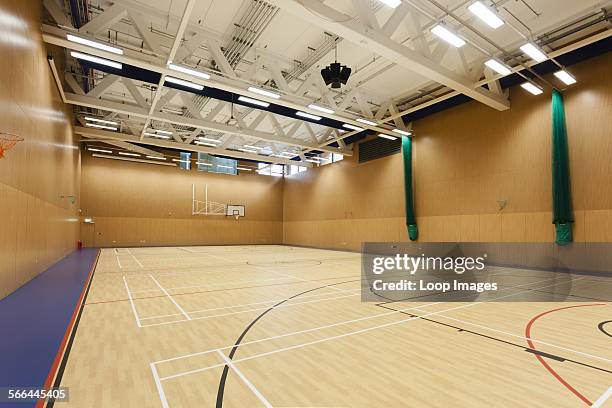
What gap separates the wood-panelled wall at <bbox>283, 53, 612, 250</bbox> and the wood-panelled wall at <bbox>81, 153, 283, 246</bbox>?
10.1 m

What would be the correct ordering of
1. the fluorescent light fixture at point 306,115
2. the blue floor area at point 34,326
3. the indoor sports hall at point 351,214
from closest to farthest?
the blue floor area at point 34,326
the indoor sports hall at point 351,214
the fluorescent light fixture at point 306,115

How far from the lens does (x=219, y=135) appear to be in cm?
2059

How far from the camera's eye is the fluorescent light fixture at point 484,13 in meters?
6.37

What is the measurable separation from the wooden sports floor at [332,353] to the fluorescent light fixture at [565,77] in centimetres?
690

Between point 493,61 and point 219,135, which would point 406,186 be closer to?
point 493,61

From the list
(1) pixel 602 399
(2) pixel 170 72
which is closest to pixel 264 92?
(2) pixel 170 72

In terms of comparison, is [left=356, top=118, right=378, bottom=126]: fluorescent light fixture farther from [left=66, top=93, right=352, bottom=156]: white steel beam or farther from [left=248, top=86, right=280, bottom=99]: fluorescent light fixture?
[left=66, top=93, right=352, bottom=156]: white steel beam

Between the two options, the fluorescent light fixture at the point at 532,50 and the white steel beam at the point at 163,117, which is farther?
the white steel beam at the point at 163,117

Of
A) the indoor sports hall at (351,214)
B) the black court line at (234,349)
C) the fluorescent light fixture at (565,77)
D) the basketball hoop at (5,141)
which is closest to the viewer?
the black court line at (234,349)

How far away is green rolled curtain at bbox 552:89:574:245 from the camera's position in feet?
33.2

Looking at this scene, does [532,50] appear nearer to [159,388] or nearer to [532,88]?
[532,88]

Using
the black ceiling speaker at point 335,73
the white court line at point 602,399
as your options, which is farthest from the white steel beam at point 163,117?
the white court line at point 602,399

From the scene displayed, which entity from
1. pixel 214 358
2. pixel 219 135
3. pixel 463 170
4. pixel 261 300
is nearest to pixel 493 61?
pixel 463 170

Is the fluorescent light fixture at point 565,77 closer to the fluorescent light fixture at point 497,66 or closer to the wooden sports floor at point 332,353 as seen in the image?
the fluorescent light fixture at point 497,66
